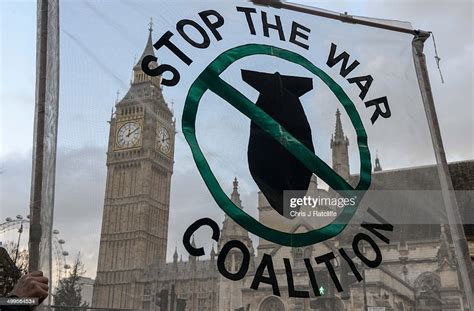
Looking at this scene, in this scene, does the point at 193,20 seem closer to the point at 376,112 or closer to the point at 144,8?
the point at 144,8

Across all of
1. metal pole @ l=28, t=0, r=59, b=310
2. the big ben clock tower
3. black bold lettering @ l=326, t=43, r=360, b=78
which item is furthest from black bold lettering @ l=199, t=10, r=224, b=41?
metal pole @ l=28, t=0, r=59, b=310

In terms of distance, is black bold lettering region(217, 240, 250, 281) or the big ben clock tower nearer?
the big ben clock tower

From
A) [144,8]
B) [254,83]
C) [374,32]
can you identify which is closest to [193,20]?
[144,8]

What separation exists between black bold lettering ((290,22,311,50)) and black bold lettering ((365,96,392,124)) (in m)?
0.80

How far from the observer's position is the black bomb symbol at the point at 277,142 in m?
4.04

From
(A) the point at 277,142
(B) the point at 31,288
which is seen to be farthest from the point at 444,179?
(B) the point at 31,288

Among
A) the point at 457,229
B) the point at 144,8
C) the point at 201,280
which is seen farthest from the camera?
the point at 457,229

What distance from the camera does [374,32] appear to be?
5039mm

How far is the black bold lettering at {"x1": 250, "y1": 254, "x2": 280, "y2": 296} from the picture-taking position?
147 inches

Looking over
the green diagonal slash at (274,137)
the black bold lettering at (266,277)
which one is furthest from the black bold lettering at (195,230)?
the black bold lettering at (266,277)

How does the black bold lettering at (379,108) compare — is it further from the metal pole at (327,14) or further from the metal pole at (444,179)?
the metal pole at (327,14)

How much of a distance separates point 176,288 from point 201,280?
209 mm

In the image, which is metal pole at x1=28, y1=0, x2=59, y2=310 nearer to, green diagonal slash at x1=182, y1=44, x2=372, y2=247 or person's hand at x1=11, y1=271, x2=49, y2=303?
person's hand at x1=11, y1=271, x2=49, y2=303

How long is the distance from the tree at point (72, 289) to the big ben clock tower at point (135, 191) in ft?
0.41
